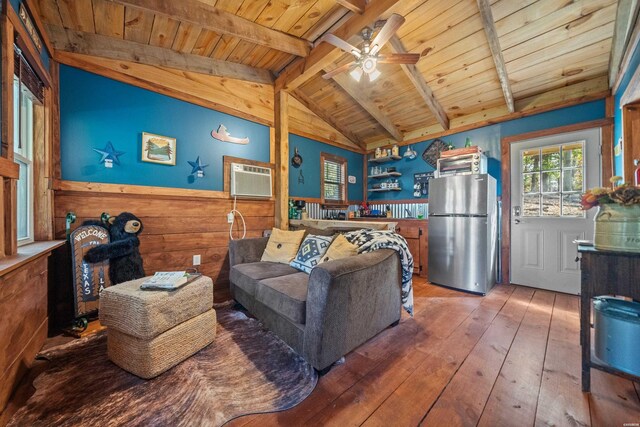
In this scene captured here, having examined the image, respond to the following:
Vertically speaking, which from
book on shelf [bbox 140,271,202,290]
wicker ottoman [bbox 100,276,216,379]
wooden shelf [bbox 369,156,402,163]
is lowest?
wicker ottoman [bbox 100,276,216,379]

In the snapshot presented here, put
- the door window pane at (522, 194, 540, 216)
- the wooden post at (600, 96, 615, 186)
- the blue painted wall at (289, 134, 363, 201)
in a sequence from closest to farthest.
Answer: the wooden post at (600, 96, 615, 186), the door window pane at (522, 194, 540, 216), the blue painted wall at (289, 134, 363, 201)

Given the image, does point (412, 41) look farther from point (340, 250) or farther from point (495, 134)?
point (340, 250)

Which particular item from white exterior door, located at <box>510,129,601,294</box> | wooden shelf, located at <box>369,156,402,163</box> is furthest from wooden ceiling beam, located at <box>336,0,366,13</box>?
white exterior door, located at <box>510,129,601,294</box>

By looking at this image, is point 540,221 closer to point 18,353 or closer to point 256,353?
point 256,353

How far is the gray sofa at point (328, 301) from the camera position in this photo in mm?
1449

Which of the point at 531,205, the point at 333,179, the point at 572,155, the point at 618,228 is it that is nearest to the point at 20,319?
the point at 618,228

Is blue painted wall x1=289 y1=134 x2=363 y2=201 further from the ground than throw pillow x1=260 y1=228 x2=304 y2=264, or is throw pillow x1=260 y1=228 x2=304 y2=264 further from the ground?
blue painted wall x1=289 y1=134 x2=363 y2=201

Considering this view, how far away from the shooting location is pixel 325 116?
4293mm

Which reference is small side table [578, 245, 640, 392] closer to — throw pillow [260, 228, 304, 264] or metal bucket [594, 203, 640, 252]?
metal bucket [594, 203, 640, 252]

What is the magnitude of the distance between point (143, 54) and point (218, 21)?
2.94ft

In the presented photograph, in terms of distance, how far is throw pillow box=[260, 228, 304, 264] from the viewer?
8.29ft

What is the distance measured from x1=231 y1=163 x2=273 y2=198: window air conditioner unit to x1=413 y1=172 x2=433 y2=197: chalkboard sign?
8.43ft

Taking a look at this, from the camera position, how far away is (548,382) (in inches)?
55.6

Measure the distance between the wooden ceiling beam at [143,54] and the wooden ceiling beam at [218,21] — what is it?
0.58 metres
